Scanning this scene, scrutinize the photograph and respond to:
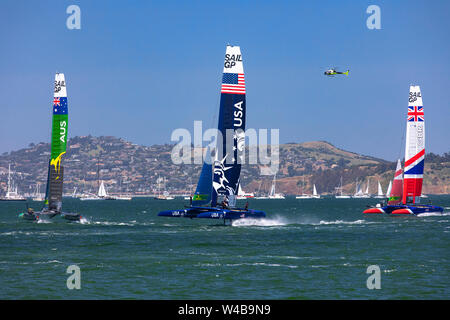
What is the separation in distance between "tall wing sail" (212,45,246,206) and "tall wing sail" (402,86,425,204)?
31.0 m

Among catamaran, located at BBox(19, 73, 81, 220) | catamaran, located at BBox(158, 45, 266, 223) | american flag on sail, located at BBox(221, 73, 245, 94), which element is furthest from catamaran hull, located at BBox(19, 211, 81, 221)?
→ american flag on sail, located at BBox(221, 73, 245, 94)

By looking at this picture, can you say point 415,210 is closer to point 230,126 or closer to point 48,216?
point 230,126

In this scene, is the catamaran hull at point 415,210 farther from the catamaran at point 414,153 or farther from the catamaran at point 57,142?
the catamaran at point 57,142

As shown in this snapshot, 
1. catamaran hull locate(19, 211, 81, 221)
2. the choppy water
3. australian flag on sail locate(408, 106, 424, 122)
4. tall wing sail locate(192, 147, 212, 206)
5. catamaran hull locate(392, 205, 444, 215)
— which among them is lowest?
the choppy water

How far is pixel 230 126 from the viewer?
65125mm

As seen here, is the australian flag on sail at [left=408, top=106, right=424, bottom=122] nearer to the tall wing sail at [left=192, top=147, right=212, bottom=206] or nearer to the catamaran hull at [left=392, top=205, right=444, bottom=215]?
the catamaran hull at [left=392, top=205, right=444, bottom=215]

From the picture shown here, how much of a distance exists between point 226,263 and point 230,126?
24.8 m

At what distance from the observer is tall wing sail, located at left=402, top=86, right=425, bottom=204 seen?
8912cm

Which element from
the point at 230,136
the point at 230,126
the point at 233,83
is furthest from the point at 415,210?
the point at 233,83

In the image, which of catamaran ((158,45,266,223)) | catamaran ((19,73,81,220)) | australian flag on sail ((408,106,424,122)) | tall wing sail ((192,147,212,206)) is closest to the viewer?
catamaran ((158,45,266,223))

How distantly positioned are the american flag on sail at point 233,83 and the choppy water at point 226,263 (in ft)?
40.4

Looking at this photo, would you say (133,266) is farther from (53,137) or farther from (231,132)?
(53,137)
